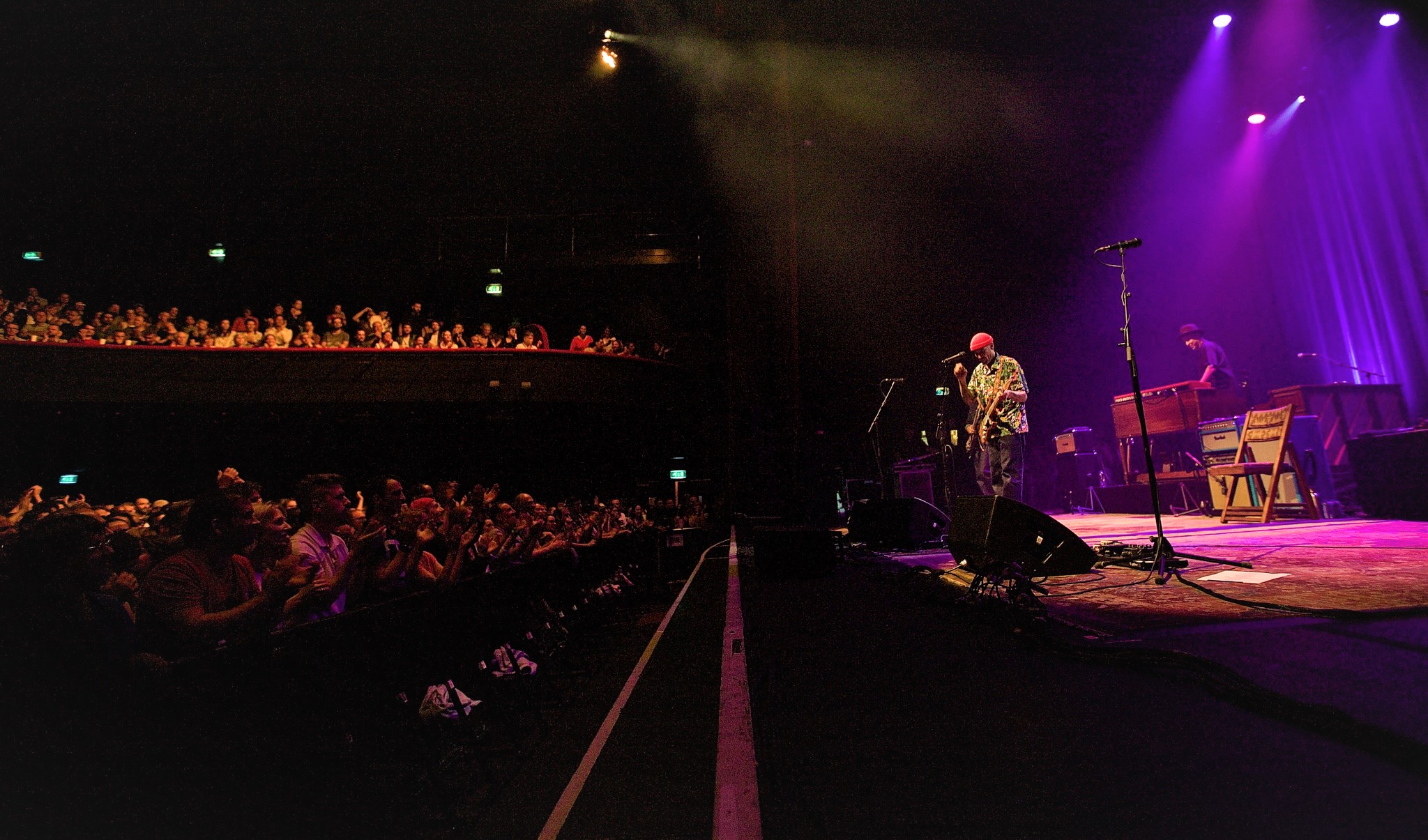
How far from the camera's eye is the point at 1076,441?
918 cm

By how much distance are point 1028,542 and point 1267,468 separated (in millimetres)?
4353

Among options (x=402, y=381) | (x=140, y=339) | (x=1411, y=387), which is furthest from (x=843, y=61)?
(x=140, y=339)

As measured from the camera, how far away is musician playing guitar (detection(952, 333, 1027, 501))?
4.83m

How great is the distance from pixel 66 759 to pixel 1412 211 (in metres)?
12.8

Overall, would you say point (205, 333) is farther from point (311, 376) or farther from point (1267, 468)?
point (1267, 468)

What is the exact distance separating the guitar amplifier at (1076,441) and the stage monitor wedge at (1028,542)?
23.0 feet

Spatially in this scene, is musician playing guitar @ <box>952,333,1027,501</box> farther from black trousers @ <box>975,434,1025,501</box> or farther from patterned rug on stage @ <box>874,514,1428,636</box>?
patterned rug on stage @ <box>874,514,1428,636</box>

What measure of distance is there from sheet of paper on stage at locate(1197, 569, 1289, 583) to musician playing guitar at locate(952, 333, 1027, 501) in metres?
1.67

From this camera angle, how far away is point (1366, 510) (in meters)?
5.68

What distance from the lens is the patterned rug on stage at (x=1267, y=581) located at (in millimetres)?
2326

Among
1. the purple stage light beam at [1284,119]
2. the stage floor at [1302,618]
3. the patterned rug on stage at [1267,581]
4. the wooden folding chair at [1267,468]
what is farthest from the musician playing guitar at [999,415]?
the purple stage light beam at [1284,119]

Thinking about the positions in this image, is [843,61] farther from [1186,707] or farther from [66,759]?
[66,759]

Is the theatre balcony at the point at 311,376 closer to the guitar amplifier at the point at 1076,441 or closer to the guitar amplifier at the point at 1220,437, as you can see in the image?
the guitar amplifier at the point at 1076,441

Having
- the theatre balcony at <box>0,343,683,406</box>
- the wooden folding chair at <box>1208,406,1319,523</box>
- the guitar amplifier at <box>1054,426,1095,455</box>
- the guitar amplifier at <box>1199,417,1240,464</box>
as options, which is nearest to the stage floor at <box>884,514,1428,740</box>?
the wooden folding chair at <box>1208,406,1319,523</box>
